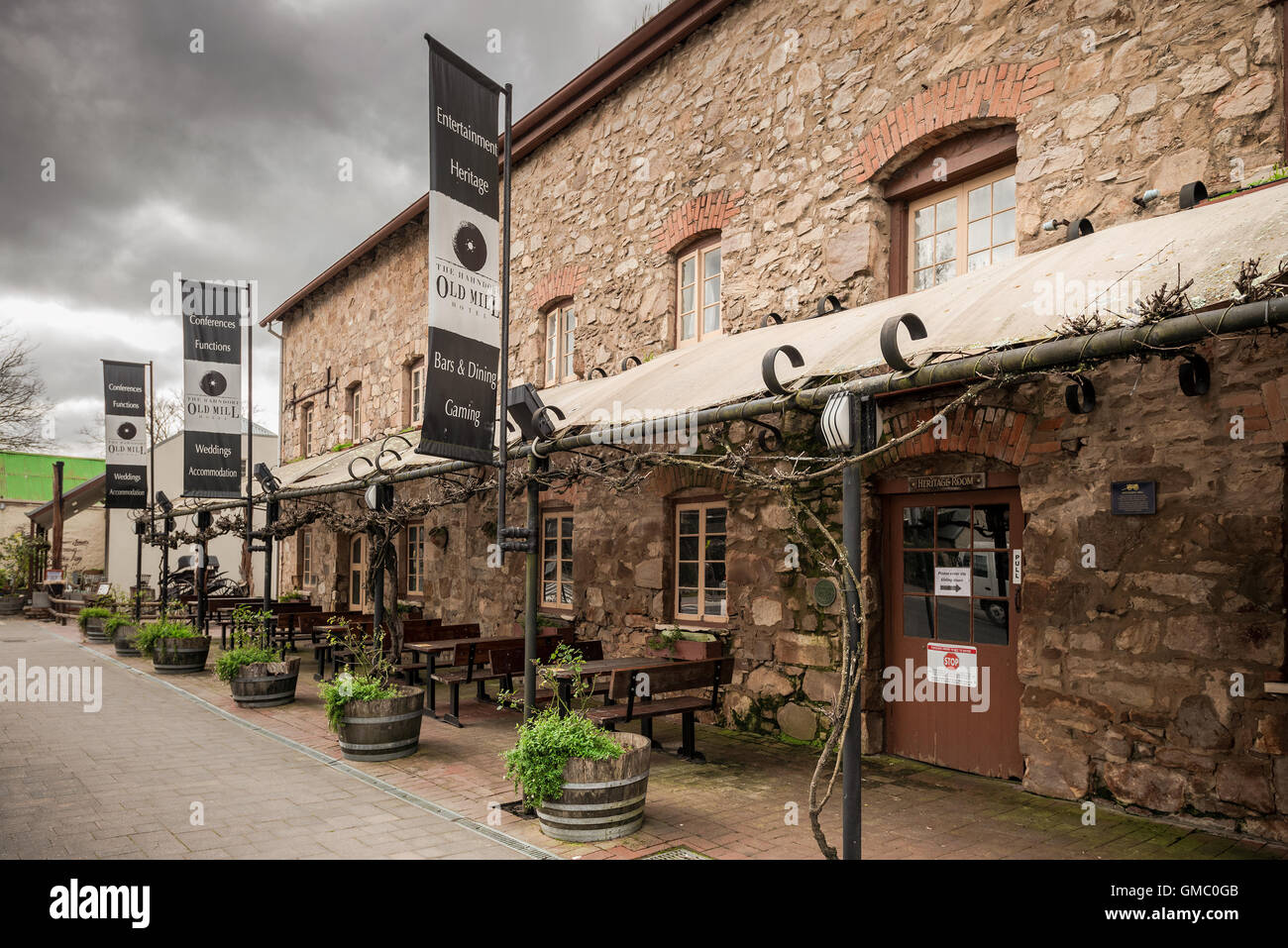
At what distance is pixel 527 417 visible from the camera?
587 centimetres

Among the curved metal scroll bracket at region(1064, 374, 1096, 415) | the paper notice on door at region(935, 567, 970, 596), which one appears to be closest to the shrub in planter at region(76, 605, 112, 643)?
the paper notice on door at region(935, 567, 970, 596)

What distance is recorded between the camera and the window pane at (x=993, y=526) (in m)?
5.79

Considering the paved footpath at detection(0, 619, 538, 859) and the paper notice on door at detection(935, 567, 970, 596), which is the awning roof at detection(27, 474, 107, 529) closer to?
the paved footpath at detection(0, 619, 538, 859)

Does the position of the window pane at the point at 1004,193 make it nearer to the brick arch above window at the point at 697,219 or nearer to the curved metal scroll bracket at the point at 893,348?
the brick arch above window at the point at 697,219

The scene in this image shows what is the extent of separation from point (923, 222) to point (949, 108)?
0.86m

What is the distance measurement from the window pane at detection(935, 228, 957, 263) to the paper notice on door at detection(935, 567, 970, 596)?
239 centimetres

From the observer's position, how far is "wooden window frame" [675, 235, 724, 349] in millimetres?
8344

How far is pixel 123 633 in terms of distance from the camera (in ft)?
42.7

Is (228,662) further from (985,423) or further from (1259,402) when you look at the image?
(1259,402)

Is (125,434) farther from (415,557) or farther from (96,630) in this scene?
(415,557)

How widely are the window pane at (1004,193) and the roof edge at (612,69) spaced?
11.4 feet

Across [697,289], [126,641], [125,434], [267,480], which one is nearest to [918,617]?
[697,289]

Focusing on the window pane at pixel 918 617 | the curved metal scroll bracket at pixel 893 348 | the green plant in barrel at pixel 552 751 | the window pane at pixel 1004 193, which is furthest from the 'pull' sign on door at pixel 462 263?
the window pane at pixel 1004 193

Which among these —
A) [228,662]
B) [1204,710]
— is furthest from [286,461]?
[1204,710]
